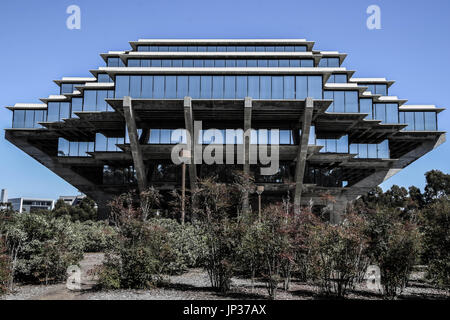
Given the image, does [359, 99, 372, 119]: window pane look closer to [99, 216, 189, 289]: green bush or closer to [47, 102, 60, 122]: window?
[47, 102, 60, 122]: window

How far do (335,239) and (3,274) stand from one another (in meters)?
10.5

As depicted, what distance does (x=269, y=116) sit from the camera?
43.9 meters

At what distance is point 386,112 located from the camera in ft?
156

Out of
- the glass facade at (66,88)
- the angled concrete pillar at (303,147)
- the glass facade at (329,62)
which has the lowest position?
the angled concrete pillar at (303,147)

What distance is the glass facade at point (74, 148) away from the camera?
155 ft

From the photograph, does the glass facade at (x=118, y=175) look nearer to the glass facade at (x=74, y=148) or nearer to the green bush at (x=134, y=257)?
the glass facade at (x=74, y=148)

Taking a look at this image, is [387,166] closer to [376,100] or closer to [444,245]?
[376,100]

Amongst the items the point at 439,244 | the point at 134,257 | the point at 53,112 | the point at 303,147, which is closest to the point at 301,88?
the point at 303,147

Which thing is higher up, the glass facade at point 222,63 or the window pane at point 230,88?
the glass facade at point 222,63

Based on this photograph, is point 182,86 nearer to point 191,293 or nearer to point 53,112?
point 53,112

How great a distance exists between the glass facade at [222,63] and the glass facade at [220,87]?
12.8 feet

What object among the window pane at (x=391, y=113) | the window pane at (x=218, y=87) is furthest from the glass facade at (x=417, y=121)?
the window pane at (x=218, y=87)

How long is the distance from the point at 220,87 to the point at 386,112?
63.4ft
